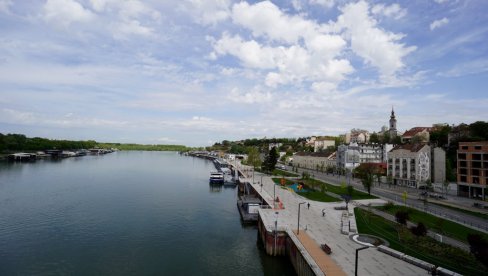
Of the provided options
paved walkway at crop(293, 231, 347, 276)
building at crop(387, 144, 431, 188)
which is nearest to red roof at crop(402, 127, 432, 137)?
building at crop(387, 144, 431, 188)

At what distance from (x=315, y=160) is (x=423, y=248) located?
324 feet

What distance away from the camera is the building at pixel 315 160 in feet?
384

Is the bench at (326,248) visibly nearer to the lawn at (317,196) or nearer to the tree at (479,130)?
the lawn at (317,196)

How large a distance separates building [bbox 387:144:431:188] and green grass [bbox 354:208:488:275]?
43.9m

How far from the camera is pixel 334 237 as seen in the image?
32.3 m

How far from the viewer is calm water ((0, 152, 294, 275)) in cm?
3067

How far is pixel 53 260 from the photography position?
31.6 m

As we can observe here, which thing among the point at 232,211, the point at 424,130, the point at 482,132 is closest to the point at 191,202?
the point at 232,211

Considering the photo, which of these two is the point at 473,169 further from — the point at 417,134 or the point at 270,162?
the point at 417,134

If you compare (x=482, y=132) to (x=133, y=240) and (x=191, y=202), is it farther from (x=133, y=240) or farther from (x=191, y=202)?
(x=133, y=240)

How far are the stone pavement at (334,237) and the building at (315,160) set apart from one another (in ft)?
208

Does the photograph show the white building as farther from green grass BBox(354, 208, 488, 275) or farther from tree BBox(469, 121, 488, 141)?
green grass BBox(354, 208, 488, 275)

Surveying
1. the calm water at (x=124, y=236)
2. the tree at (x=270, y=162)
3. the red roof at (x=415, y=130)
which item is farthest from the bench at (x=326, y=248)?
the red roof at (x=415, y=130)

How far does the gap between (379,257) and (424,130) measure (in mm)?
122716
